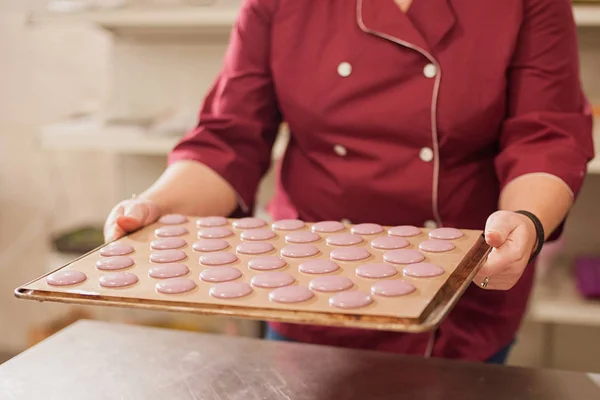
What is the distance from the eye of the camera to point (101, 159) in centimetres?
230

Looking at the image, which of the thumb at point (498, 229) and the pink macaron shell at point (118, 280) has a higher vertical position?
the thumb at point (498, 229)

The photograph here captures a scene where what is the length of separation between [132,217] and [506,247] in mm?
428

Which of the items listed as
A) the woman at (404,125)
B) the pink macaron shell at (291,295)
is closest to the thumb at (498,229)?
the woman at (404,125)

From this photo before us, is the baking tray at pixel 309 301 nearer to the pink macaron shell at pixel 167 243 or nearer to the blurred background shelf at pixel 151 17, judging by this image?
the pink macaron shell at pixel 167 243

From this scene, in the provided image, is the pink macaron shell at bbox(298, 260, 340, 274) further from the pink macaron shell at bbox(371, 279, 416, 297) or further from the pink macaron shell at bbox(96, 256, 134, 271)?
the pink macaron shell at bbox(96, 256, 134, 271)

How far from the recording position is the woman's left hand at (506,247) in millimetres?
750

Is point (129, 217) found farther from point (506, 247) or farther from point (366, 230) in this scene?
point (506, 247)

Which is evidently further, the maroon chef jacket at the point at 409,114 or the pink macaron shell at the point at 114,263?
the maroon chef jacket at the point at 409,114

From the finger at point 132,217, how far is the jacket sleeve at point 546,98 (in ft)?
1.52

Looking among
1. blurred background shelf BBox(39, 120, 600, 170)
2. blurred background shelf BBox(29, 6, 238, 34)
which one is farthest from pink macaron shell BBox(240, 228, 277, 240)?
blurred background shelf BBox(29, 6, 238, 34)

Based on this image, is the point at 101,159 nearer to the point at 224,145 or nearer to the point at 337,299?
the point at 224,145

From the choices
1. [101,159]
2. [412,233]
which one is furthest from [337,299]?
[101,159]

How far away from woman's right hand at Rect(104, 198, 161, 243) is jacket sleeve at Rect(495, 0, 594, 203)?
0.46 meters

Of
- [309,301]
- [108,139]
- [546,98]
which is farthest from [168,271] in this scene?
[108,139]
